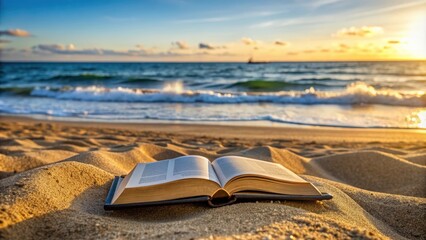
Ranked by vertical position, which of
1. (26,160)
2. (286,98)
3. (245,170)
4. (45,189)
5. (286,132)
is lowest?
(286,132)

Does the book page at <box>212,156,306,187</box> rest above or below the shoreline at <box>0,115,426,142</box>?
above

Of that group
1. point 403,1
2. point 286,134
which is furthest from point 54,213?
point 286,134

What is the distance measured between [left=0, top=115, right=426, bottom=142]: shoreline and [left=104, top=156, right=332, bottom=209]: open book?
416cm

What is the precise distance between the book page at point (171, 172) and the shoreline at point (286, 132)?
13.4 feet

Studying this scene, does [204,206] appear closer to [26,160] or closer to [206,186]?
→ [206,186]

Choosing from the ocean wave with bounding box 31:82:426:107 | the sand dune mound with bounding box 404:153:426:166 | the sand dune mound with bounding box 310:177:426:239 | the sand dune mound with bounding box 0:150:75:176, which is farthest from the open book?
the ocean wave with bounding box 31:82:426:107

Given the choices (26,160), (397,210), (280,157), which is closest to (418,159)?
(280,157)

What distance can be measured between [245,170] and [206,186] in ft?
0.84

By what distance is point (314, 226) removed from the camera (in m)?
1.66

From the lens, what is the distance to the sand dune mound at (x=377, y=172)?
128 inches

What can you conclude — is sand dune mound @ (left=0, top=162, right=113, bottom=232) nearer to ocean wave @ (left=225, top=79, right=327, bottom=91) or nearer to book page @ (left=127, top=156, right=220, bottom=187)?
book page @ (left=127, top=156, right=220, bottom=187)

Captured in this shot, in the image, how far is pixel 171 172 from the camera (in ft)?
6.86

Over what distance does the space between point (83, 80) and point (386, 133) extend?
20.3m

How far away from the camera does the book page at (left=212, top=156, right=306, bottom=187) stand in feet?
6.75
